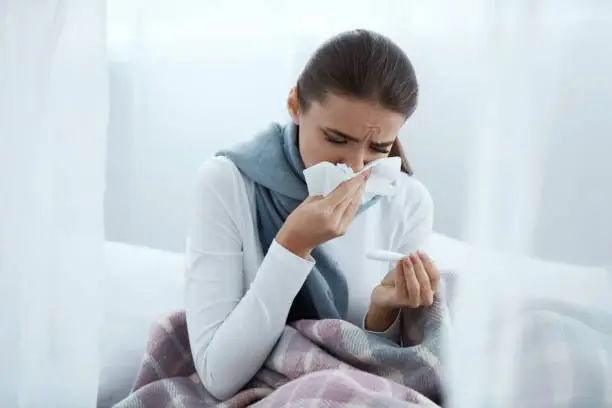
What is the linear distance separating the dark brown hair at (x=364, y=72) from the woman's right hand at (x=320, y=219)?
0.37ft

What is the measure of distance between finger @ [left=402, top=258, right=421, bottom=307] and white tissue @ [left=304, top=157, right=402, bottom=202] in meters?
0.13

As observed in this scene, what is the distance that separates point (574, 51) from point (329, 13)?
→ 575 mm

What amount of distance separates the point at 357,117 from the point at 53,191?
0.42 metres

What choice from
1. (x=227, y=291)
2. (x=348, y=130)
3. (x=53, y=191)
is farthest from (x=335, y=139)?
(x=53, y=191)

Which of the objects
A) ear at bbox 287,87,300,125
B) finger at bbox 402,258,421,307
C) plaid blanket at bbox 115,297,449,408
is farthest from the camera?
ear at bbox 287,87,300,125

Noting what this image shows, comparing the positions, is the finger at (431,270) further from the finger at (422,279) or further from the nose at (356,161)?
the nose at (356,161)

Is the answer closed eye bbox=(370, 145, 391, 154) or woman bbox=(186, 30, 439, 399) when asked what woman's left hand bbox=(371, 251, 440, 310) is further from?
closed eye bbox=(370, 145, 391, 154)

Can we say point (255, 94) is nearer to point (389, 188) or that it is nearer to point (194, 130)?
point (194, 130)

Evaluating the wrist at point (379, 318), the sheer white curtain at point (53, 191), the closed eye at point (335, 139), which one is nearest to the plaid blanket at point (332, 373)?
the wrist at point (379, 318)

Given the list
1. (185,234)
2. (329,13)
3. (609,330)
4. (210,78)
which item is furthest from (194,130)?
(609,330)

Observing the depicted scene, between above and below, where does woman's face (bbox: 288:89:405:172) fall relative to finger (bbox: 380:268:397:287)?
above

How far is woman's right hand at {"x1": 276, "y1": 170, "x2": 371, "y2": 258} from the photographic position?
972 millimetres

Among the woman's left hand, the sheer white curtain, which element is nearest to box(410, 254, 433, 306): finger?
the woman's left hand

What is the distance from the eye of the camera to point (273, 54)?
1311 mm
